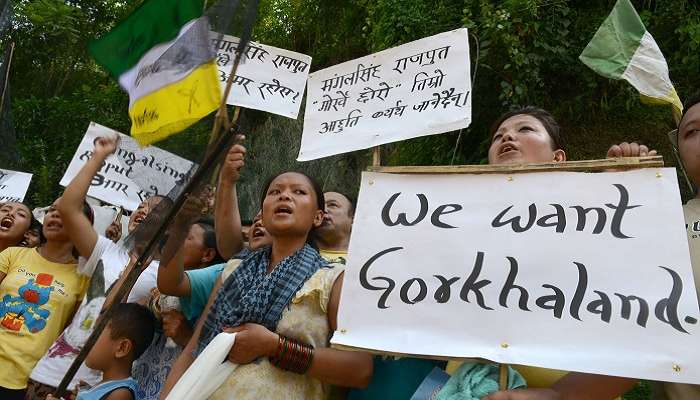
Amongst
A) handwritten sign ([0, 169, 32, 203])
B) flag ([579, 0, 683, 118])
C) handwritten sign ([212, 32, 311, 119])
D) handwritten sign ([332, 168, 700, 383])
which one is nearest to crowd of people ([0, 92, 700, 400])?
handwritten sign ([332, 168, 700, 383])

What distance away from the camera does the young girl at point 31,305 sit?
2842 millimetres

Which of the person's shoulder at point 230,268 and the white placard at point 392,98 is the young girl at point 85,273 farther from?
the white placard at point 392,98

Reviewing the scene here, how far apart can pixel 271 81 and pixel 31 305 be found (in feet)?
5.14

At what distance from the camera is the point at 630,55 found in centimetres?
252

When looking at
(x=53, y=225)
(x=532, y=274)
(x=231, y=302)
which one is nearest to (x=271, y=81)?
(x=53, y=225)

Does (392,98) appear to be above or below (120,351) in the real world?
above

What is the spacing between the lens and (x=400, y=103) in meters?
2.65

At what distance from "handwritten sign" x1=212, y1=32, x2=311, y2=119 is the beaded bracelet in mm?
1713

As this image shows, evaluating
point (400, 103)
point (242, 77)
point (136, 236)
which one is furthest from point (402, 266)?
point (242, 77)

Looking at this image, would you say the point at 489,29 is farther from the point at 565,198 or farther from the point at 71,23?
the point at 71,23

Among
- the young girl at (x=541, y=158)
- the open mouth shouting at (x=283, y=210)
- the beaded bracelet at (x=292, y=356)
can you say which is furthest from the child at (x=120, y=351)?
the young girl at (x=541, y=158)

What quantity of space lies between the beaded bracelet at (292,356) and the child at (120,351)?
3.11 feet

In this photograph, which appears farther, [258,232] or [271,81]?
[271,81]

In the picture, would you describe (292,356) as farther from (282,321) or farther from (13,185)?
(13,185)
